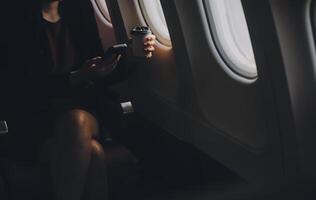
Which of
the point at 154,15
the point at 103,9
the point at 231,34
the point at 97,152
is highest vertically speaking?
the point at 103,9

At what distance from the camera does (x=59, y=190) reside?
10.2 feet

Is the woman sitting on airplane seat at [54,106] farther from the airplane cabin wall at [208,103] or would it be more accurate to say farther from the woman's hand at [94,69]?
the airplane cabin wall at [208,103]

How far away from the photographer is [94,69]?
10.3 ft

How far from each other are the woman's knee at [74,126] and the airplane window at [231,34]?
4.34ft

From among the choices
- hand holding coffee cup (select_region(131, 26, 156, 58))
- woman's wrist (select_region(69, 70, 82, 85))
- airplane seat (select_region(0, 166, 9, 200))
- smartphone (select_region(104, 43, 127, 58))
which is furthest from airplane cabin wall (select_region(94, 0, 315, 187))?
airplane seat (select_region(0, 166, 9, 200))

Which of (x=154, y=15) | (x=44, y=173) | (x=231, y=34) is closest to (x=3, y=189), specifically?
(x=44, y=173)

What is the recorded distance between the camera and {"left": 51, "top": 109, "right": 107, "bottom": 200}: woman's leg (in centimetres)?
306

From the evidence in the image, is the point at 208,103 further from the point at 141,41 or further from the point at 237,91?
the point at 141,41

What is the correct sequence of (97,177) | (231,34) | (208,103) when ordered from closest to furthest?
(97,177) < (231,34) < (208,103)

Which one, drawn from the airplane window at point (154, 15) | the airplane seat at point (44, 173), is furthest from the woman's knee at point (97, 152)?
the airplane window at point (154, 15)

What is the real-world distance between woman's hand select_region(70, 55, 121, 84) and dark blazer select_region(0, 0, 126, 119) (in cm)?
6

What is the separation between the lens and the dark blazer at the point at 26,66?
10.3 ft

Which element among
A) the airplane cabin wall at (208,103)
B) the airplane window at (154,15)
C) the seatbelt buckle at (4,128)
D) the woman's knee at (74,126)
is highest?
the airplane window at (154,15)

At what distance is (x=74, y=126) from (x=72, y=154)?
14 centimetres
